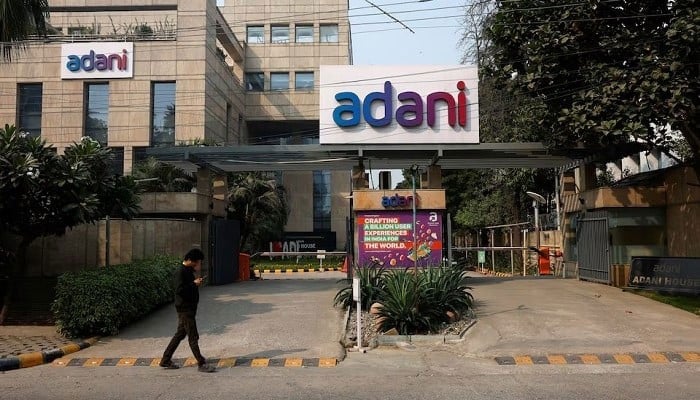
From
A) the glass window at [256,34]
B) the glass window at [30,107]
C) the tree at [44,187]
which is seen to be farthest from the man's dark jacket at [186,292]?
the glass window at [256,34]

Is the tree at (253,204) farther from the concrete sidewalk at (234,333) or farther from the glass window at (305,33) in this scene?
the glass window at (305,33)

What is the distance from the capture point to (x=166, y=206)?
59.1ft

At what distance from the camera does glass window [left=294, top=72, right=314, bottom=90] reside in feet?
165

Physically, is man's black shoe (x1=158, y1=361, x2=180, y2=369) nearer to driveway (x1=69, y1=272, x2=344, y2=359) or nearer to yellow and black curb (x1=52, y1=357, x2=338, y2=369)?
yellow and black curb (x1=52, y1=357, x2=338, y2=369)

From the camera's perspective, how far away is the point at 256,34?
5134 cm

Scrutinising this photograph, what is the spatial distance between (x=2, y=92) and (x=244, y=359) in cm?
3852

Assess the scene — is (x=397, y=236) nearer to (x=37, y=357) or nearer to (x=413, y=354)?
(x=413, y=354)

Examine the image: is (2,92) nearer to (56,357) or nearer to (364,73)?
(364,73)

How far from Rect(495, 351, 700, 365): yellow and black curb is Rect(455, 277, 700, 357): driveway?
0.74 feet

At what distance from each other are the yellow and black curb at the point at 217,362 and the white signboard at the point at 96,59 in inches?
1304

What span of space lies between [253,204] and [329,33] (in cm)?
2275

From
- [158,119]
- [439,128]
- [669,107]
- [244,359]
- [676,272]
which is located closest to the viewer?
[244,359]

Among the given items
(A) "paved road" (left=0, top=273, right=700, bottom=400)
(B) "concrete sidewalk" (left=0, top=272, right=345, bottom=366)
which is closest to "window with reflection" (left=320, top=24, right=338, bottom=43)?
(A) "paved road" (left=0, top=273, right=700, bottom=400)

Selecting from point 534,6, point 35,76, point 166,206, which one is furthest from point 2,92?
point 534,6
